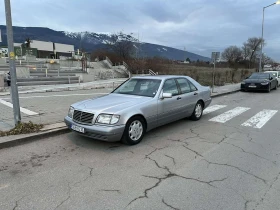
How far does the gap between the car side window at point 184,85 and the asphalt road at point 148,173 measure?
56.0 inches

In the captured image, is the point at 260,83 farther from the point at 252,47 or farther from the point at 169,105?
the point at 252,47

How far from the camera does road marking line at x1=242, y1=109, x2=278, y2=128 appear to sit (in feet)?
23.1

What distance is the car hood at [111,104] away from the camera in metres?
4.72

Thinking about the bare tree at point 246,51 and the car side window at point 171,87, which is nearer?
the car side window at point 171,87

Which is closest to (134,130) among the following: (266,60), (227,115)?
(227,115)

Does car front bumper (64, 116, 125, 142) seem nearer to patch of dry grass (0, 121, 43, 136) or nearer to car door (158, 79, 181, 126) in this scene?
car door (158, 79, 181, 126)

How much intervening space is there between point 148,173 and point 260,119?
5.70 meters

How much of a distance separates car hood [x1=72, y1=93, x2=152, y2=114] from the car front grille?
88 millimetres

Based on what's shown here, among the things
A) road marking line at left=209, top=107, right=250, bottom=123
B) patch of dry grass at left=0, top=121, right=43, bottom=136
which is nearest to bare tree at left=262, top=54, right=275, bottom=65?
road marking line at left=209, top=107, right=250, bottom=123

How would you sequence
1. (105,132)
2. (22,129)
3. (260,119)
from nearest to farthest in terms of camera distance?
1. (105,132)
2. (22,129)
3. (260,119)

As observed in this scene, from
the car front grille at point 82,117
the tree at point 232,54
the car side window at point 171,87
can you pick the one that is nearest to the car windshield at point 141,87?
the car side window at point 171,87

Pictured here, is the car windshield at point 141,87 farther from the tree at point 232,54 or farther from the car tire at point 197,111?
the tree at point 232,54

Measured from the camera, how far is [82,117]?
4.83 m

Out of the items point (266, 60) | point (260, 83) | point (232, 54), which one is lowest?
point (260, 83)
